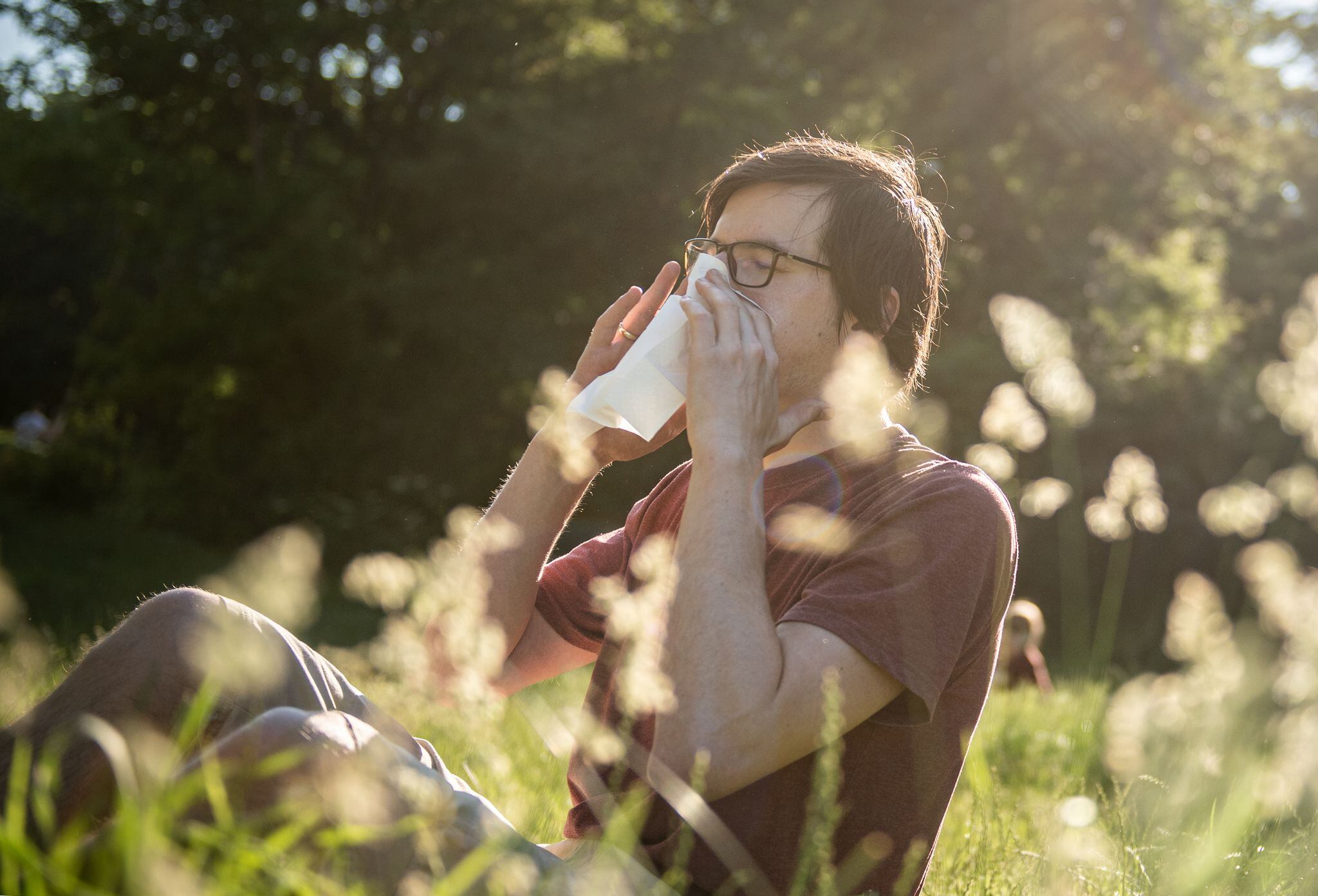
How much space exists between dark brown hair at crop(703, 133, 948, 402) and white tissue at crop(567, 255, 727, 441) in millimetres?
352

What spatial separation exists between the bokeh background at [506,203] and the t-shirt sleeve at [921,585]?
10.6m

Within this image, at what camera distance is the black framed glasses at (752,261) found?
2252 mm

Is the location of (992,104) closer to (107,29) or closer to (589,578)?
(107,29)

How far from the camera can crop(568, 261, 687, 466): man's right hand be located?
2504 millimetres

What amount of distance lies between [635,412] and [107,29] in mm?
12582

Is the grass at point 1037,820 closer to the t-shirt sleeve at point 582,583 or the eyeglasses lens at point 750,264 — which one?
the t-shirt sleeve at point 582,583

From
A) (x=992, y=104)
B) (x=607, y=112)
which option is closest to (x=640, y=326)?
(x=607, y=112)

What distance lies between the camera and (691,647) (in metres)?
1.58

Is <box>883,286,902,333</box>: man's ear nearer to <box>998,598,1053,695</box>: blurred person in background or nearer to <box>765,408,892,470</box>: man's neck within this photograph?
<box>765,408,892,470</box>: man's neck

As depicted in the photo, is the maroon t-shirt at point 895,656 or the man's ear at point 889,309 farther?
the man's ear at point 889,309

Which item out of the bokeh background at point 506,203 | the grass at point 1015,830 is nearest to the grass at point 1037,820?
the grass at point 1015,830

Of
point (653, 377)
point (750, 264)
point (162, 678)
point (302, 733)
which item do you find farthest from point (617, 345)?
point (302, 733)

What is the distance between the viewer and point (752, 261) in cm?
228

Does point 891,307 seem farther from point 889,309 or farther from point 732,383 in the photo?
point 732,383
